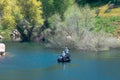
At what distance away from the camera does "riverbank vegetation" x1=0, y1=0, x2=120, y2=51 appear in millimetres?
101500

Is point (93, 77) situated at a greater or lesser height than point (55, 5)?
lesser

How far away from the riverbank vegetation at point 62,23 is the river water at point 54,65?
264 cm

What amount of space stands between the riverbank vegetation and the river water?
2641mm

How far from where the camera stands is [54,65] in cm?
8525

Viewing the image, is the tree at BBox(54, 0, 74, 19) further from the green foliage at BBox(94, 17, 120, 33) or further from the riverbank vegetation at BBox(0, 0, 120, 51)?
the green foliage at BBox(94, 17, 120, 33)

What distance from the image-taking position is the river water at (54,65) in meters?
76.8

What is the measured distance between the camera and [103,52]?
98812 mm

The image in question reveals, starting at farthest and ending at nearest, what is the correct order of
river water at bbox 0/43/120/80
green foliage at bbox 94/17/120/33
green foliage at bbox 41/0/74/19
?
1. green foliage at bbox 41/0/74/19
2. green foliage at bbox 94/17/120/33
3. river water at bbox 0/43/120/80

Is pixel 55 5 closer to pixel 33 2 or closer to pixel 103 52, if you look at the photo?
pixel 33 2

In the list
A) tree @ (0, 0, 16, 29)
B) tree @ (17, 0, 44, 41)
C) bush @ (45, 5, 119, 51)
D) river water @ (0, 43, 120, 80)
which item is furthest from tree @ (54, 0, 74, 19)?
river water @ (0, 43, 120, 80)

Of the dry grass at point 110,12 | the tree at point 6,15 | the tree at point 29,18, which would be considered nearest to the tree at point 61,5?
the tree at point 29,18

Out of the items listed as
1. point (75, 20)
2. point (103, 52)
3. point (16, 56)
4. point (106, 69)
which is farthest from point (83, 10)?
point (106, 69)

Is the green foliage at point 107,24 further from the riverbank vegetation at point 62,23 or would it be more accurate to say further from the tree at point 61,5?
the tree at point 61,5

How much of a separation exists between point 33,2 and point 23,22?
15.2 feet
